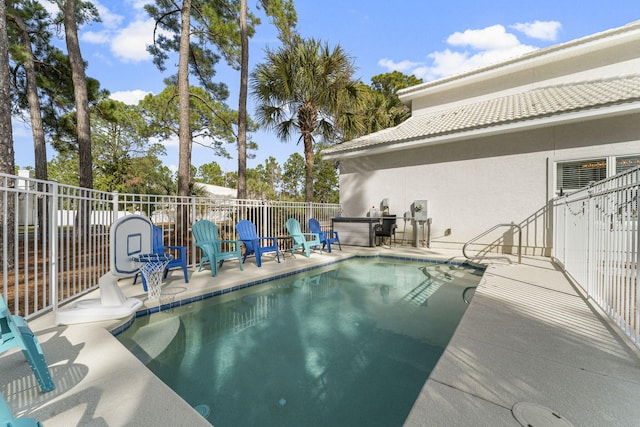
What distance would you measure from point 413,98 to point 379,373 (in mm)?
11503

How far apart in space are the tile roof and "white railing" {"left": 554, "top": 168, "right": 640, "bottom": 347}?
2.89 meters

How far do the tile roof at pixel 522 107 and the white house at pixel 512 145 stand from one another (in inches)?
1.2

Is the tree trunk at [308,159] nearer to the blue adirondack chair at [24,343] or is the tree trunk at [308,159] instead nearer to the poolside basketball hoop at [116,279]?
the poolside basketball hoop at [116,279]

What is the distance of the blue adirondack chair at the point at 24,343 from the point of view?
1720mm

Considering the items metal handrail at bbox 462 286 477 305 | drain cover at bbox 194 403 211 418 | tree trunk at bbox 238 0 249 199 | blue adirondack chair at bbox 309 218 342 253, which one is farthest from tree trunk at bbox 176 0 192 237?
metal handrail at bbox 462 286 477 305

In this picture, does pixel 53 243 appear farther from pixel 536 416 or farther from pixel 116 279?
pixel 536 416

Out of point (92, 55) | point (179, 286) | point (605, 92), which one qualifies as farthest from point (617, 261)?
point (92, 55)

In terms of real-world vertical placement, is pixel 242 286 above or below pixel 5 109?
below

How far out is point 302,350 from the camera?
2855 mm

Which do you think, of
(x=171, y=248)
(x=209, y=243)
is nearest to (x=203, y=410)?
(x=171, y=248)

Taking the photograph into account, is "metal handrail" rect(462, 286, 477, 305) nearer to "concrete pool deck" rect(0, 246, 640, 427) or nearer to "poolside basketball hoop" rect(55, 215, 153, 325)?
"concrete pool deck" rect(0, 246, 640, 427)

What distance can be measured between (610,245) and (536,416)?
2.40m

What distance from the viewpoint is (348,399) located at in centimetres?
210

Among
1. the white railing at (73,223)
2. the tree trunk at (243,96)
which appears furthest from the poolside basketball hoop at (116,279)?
the tree trunk at (243,96)
